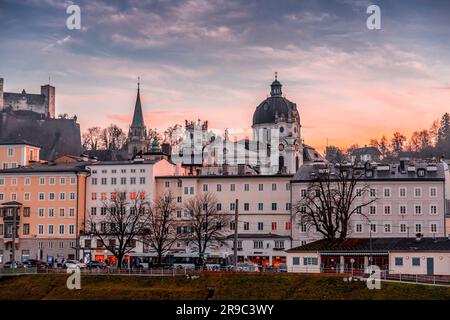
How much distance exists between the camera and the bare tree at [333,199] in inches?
4026

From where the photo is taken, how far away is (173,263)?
346ft

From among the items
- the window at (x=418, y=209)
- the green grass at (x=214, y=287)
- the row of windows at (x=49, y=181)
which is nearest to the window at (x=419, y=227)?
the window at (x=418, y=209)

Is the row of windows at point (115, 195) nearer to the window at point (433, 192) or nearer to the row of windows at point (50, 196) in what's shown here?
the row of windows at point (50, 196)

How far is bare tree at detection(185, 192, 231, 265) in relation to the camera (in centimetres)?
11006

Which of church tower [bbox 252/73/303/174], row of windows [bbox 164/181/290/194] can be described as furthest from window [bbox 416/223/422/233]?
church tower [bbox 252/73/303/174]

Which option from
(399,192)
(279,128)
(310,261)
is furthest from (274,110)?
(310,261)

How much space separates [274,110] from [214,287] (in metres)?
108

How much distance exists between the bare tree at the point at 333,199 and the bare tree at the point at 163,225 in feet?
51.4

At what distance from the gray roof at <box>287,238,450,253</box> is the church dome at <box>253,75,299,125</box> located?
90139 millimetres

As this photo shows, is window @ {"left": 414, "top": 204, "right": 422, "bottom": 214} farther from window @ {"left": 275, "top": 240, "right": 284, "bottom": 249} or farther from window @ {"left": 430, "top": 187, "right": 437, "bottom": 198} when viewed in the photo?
window @ {"left": 275, "top": 240, "right": 284, "bottom": 249}

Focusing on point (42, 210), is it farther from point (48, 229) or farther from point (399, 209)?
point (399, 209)

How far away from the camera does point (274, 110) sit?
Result: 607ft
